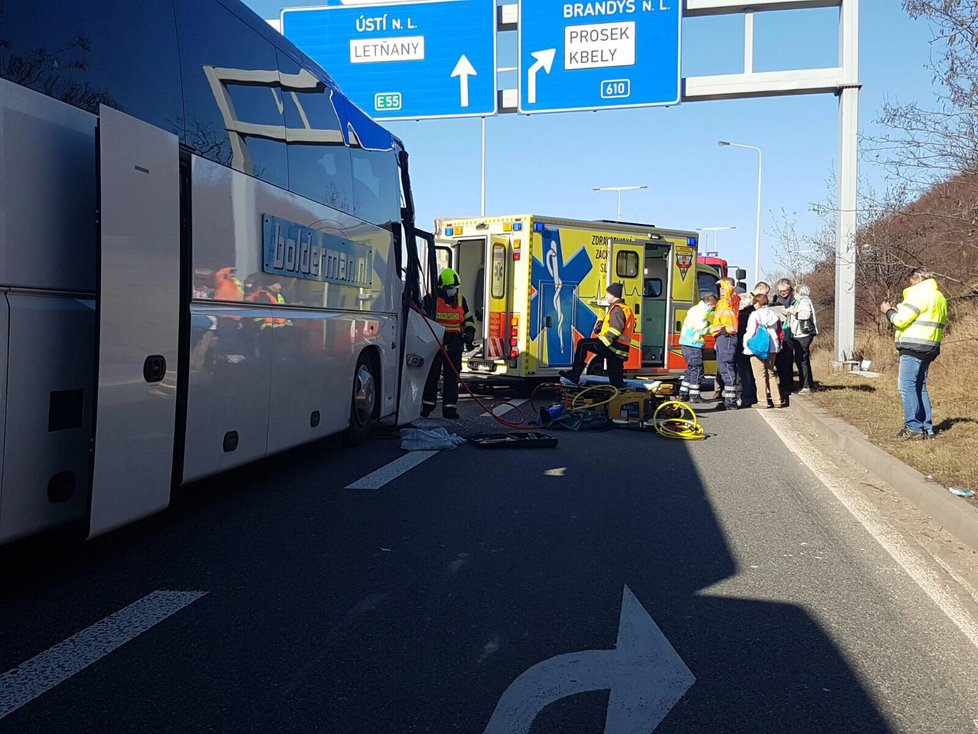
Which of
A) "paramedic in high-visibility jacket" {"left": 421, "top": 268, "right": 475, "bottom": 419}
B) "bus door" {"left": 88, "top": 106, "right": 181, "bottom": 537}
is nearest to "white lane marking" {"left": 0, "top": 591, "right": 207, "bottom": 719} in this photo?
"bus door" {"left": 88, "top": 106, "right": 181, "bottom": 537}

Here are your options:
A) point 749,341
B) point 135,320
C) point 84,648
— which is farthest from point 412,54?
point 84,648

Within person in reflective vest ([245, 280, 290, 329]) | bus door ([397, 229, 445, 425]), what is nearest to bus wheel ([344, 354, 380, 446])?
bus door ([397, 229, 445, 425])

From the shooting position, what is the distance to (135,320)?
15.4ft

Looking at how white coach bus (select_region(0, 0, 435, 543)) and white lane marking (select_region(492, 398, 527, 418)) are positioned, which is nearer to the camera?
white coach bus (select_region(0, 0, 435, 543))

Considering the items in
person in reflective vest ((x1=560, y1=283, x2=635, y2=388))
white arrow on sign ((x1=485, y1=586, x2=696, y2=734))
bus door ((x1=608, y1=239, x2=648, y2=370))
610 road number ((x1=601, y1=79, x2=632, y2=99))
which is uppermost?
610 road number ((x1=601, y1=79, x2=632, y2=99))

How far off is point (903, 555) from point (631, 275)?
11.1 metres

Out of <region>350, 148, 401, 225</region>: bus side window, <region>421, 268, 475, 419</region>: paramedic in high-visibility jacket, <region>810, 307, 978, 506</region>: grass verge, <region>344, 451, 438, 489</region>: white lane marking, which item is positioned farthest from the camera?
<region>421, 268, 475, 419</region>: paramedic in high-visibility jacket

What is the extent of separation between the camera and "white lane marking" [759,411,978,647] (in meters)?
4.42

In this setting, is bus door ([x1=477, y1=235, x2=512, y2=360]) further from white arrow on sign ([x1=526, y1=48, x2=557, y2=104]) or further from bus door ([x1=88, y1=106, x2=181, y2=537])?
bus door ([x1=88, y1=106, x2=181, y2=537])

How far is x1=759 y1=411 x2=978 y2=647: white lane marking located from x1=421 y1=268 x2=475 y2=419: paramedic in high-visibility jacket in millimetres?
4679

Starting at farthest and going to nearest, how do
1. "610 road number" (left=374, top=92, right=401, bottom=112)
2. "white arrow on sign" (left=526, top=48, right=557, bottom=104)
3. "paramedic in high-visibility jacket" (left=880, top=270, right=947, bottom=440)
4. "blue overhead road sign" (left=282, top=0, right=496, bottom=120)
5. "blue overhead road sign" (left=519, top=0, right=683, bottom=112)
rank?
1. "610 road number" (left=374, top=92, right=401, bottom=112)
2. "blue overhead road sign" (left=282, top=0, right=496, bottom=120)
3. "white arrow on sign" (left=526, top=48, right=557, bottom=104)
4. "blue overhead road sign" (left=519, top=0, right=683, bottom=112)
5. "paramedic in high-visibility jacket" (left=880, top=270, right=947, bottom=440)

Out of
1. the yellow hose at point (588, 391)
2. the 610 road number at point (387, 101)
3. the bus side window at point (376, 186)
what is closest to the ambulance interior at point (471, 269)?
the 610 road number at point (387, 101)

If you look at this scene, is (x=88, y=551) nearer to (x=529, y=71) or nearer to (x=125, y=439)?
(x=125, y=439)

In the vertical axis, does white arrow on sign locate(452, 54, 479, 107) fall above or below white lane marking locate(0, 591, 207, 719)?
above
